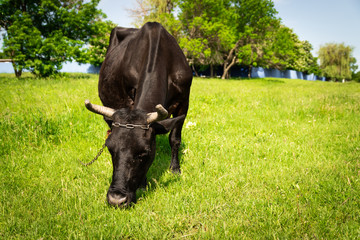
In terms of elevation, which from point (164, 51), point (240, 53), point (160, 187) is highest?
point (240, 53)

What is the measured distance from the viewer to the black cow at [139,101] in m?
2.53

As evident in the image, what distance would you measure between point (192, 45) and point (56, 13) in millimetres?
16358

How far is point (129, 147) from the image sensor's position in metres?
2.51

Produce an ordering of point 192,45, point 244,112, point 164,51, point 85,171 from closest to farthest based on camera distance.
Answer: point 85,171 < point 164,51 < point 244,112 < point 192,45

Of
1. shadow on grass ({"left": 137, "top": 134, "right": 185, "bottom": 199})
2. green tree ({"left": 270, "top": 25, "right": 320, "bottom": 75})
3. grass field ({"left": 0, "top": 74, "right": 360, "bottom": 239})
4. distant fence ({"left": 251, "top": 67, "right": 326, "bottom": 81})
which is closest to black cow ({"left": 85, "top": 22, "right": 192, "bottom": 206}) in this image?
shadow on grass ({"left": 137, "top": 134, "right": 185, "bottom": 199})

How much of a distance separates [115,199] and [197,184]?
1.18 meters

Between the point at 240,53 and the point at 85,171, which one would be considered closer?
the point at 85,171

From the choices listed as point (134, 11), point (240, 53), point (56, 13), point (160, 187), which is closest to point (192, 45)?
point (240, 53)

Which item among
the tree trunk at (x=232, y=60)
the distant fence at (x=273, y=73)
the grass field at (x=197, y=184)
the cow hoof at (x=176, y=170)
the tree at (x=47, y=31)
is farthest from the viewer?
the distant fence at (x=273, y=73)

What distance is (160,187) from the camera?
3.17m

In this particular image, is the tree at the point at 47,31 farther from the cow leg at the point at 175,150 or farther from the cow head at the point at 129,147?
the cow head at the point at 129,147

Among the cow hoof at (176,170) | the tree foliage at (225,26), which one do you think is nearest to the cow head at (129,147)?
the cow hoof at (176,170)

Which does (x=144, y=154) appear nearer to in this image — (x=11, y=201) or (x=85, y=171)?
(x=85, y=171)

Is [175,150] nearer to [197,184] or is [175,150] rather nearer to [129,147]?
[197,184]
